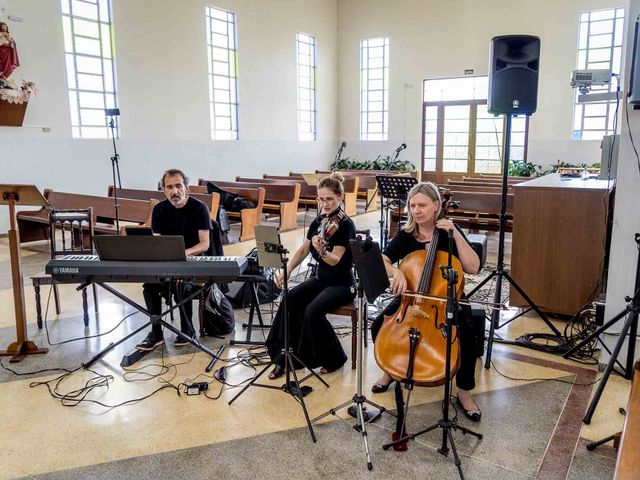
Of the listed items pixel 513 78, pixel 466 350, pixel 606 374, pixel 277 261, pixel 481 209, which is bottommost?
pixel 606 374

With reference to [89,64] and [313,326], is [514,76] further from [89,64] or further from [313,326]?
[89,64]

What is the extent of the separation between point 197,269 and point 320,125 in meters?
12.6

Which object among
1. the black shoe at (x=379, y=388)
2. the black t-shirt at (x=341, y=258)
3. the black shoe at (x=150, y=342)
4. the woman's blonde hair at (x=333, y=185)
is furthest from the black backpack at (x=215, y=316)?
the black shoe at (x=379, y=388)

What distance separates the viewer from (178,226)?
3.83 m

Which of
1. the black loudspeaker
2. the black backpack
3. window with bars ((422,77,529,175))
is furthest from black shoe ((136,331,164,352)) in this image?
window with bars ((422,77,529,175))

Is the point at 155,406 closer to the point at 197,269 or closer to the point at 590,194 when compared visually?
the point at 197,269

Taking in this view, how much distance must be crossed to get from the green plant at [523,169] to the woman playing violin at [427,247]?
10.3 metres

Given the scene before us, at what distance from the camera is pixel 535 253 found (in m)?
4.19

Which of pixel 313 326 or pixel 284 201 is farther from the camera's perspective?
pixel 284 201

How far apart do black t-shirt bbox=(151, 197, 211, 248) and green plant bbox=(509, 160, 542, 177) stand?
1000cm

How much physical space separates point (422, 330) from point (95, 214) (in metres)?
5.51

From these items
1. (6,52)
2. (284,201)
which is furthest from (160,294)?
(6,52)

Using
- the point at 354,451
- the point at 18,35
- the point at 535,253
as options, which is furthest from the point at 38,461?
the point at 18,35

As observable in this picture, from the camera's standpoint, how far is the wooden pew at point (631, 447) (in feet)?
3.84
